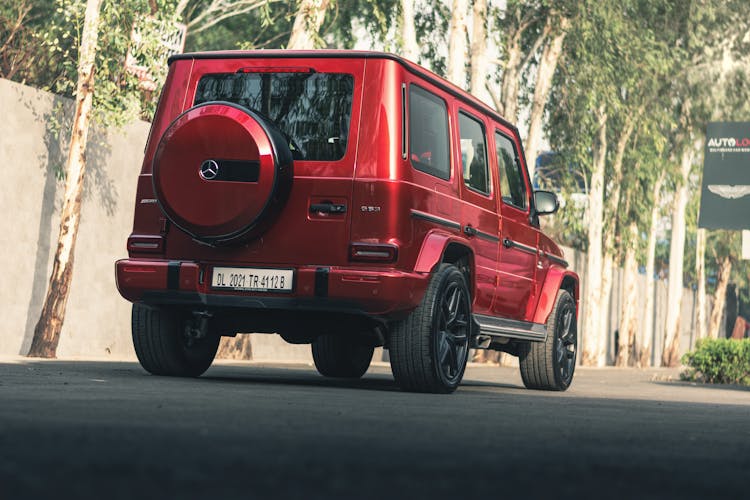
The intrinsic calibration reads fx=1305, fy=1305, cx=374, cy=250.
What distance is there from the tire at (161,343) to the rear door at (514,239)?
2538 mm

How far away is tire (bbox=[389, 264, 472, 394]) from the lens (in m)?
9.13

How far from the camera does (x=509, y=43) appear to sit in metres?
27.7

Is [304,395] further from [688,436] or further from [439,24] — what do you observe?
[439,24]

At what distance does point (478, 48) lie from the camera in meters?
24.4

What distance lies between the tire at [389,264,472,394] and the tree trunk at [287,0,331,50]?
10349mm

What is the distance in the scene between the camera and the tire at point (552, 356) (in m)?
11.8

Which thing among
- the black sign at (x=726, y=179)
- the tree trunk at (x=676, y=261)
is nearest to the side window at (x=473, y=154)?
the black sign at (x=726, y=179)

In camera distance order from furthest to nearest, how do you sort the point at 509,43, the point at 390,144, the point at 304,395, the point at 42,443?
the point at 509,43, the point at 390,144, the point at 304,395, the point at 42,443

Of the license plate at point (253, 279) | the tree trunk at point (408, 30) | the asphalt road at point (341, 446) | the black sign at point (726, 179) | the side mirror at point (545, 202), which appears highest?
the tree trunk at point (408, 30)

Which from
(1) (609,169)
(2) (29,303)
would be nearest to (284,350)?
(2) (29,303)

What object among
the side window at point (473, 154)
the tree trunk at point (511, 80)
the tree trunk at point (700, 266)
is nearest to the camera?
the side window at point (473, 154)

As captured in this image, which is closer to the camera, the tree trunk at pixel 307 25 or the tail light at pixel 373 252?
the tail light at pixel 373 252

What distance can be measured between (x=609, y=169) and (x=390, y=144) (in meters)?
26.1

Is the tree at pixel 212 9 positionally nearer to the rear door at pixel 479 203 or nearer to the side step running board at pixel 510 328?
the rear door at pixel 479 203
